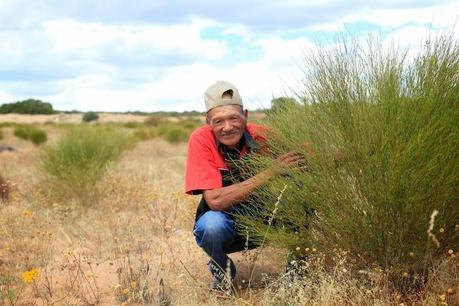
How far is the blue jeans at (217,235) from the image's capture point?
4117mm

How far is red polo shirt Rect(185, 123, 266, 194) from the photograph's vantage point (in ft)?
13.4

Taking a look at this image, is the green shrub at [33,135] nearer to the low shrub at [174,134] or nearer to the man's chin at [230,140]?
the low shrub at [174,134]

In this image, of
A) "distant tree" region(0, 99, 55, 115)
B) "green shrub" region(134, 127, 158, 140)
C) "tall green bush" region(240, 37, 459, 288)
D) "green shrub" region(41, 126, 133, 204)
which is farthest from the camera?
"distant tree" region(0, 99, 55, 115)

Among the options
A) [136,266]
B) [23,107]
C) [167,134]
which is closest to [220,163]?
[136,266]

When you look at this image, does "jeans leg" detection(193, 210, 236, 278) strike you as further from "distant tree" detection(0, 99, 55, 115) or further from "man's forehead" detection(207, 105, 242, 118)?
"distant tree" detection(0, 99, 55, 115)

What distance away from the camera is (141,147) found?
21422 millimetres

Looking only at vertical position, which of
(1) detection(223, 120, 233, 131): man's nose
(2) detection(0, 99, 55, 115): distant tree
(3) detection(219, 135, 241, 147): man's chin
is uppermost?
(2) detection(0, 99, 55, 115): distant tree

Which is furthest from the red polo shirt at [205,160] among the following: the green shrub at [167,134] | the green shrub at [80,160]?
the green shrub at [167,134]

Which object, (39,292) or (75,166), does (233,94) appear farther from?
(75,166)

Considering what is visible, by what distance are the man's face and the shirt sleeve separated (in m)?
0.13

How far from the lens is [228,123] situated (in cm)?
409

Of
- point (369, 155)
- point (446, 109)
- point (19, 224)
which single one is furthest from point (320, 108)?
point (19, 224)

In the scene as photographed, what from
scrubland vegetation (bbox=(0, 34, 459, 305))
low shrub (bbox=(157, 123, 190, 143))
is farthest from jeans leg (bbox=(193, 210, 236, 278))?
low shrub (bbox=(157, 123, 190, 143))

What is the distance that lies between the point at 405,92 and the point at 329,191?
675mm
